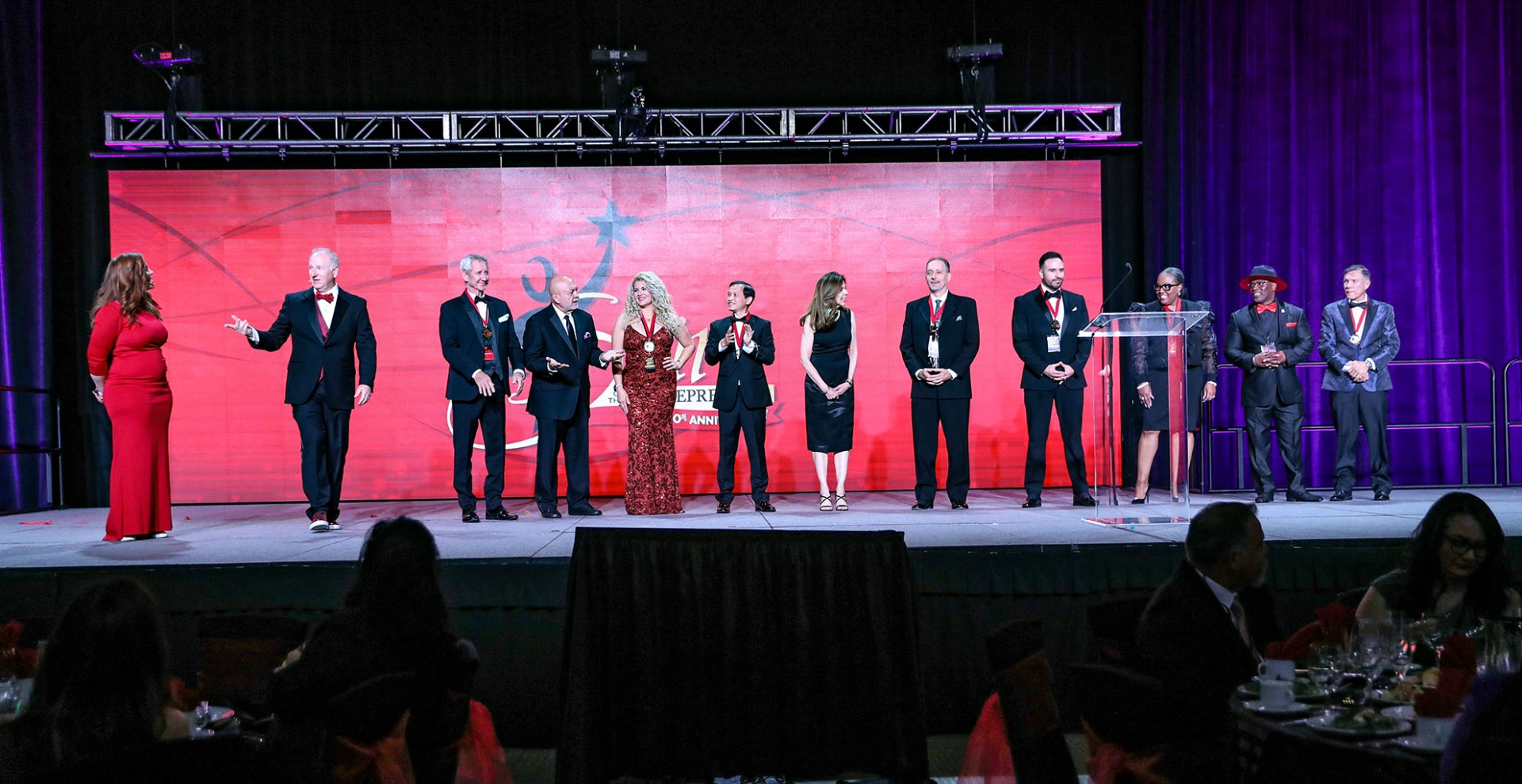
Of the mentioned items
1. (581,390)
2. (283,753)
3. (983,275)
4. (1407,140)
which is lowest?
(283,753)

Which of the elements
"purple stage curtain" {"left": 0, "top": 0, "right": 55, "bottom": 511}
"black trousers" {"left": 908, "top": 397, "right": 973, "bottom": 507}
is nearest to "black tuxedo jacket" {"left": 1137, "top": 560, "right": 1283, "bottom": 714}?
"black trousers" {"left": 908, "top": 397, "right": 973, "bottom": 507}

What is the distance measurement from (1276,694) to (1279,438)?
18.9 ft

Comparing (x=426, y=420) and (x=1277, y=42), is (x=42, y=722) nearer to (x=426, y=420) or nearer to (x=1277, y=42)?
(x=426, y=420)

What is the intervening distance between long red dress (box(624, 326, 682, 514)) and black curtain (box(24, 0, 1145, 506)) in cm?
254

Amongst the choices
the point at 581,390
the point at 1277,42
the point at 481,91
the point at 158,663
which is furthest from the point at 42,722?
the point at 1277,42

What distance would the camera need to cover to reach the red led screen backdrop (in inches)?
343

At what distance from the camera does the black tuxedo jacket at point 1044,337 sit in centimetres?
713

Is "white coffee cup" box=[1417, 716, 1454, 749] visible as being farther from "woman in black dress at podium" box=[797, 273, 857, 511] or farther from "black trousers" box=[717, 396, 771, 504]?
"black trousers" box=[717, 396, 771, 504]

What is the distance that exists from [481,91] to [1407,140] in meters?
7.48

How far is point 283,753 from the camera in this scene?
90.5 inches

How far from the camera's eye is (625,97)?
8172 millimetres

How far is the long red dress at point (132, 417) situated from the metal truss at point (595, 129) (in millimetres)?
2761

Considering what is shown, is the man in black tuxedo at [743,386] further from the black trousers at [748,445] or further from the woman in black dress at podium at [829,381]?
the woman in black dress at podium at [829,381]

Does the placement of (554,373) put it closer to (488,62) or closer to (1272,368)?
(488,62)
